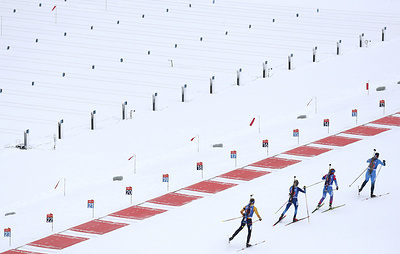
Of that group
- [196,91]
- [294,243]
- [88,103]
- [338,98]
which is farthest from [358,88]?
[294,243]

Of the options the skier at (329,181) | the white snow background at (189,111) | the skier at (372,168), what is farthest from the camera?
the skier at (372,168)

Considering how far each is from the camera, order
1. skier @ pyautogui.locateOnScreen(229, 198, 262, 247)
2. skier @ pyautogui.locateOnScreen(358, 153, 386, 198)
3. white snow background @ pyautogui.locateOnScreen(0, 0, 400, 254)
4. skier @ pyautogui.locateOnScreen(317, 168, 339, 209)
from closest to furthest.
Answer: skier @ pyautogui.locateOnScreen(229, 198, 262, 247) → skier @ pyautogui.locateOnScreen(317, 168, 339, 209) → white snow background @ pyautogui.locateOnScreen(0, 0, 400, 254) → skier @ pyautogui.locateOnScreen(358, 153, 386, 198)

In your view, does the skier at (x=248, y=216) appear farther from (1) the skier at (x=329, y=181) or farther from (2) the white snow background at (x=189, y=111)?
(1) the skier at (x=329, y=181)

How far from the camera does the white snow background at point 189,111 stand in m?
26.9

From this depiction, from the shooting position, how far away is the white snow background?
26.9 m

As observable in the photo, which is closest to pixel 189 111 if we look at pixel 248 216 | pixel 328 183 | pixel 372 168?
pixel 372 168

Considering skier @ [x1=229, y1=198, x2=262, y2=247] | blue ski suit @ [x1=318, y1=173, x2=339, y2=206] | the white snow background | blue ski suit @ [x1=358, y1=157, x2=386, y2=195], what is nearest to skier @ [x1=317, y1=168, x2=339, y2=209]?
blue ski suit @ [x1=318, y1=173, x2=339, y2=206]

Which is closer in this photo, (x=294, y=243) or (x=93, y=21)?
(x=294, y=243)

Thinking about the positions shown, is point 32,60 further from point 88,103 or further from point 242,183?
point 242,183

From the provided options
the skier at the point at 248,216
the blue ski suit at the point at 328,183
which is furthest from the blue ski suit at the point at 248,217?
the blue ski suit at the point at 328,183

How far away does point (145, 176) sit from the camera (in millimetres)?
31906

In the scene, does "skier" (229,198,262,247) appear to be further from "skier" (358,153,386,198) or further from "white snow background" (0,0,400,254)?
"skier" (358,153,386,198)

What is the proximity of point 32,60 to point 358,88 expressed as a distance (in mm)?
15048

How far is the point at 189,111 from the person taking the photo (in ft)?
129
